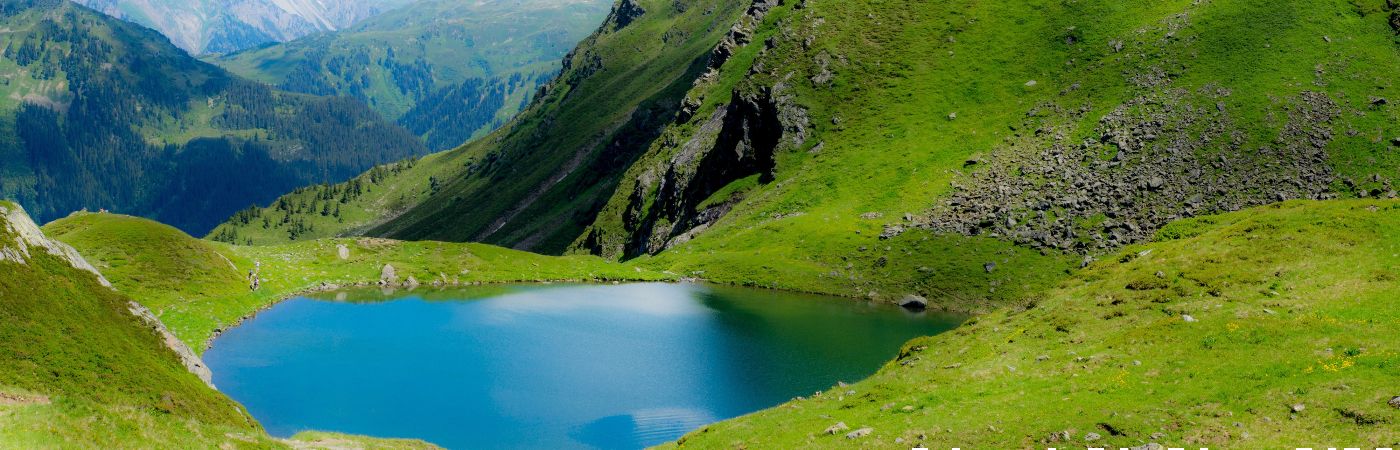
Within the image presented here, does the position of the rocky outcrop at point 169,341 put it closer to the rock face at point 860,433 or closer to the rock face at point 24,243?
the rock face at point 24,243

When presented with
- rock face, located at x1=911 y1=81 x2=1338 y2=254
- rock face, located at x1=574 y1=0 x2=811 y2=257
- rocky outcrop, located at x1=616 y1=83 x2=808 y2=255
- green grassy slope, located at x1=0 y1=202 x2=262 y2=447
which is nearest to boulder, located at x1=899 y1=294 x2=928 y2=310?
rock face, located at x1=911 y1=81 x2=1338 y2=254

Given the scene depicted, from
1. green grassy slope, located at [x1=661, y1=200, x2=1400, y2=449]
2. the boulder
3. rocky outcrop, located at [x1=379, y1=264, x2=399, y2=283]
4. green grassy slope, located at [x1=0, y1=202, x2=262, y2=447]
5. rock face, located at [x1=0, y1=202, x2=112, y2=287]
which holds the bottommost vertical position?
the boulder

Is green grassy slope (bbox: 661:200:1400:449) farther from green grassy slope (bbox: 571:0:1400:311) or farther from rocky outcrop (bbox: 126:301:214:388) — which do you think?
green grassy slope (bbox: 571:0:1400:311)

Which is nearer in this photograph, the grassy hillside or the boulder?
the grassy hillside

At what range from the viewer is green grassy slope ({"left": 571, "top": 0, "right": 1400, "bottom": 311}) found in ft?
261

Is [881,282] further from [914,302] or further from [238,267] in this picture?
[238,267]

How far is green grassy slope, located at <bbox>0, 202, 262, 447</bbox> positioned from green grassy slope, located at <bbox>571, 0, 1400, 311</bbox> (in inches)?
2759

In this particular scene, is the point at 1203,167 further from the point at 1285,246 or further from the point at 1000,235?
the point at 1285,246

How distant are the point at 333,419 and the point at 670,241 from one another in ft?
281

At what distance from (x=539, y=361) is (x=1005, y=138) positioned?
75.9 meters

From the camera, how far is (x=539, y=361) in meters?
52.3

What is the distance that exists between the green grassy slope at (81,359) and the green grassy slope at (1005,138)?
230 ft

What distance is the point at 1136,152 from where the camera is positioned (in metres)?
86.3

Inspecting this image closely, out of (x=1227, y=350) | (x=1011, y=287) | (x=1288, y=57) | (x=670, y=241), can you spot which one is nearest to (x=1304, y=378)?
(x=1227, y=350)
